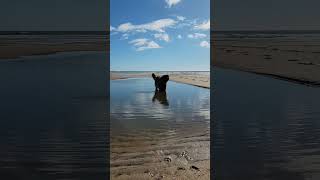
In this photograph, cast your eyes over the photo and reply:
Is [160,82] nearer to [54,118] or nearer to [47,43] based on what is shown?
[54,118]

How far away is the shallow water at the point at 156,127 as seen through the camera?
6.62 ft

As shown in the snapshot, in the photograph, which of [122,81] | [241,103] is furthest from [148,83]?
[241,103]

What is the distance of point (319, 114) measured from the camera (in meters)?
2.52

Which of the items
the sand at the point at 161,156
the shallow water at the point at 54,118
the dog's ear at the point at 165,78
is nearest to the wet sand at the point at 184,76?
the dog's ear at the point at 165,78

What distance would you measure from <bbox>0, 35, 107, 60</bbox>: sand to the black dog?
1.54ft

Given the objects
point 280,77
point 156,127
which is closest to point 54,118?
point 156,127

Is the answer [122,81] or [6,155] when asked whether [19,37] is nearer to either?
[122,81]

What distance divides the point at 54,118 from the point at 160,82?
2.98 ft

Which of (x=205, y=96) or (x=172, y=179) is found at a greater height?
(x=205, y=96)

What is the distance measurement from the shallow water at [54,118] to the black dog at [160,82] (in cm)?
45

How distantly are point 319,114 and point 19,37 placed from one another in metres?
2.30

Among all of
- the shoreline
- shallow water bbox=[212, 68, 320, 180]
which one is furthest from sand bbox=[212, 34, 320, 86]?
shallow water bbox=[212, 68, 320, 180]

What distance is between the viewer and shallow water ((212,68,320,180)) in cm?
194

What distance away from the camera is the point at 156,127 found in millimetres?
2473
